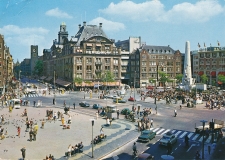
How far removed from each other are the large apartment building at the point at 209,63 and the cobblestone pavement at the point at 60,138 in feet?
246

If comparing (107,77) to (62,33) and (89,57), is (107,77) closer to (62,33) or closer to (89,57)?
(89,57)

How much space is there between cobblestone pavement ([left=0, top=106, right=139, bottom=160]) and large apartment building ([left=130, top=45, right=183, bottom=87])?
221 feet

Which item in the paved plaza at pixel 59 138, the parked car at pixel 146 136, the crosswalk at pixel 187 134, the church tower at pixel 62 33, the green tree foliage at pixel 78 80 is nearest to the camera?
the paved plaza at pixel 59 138

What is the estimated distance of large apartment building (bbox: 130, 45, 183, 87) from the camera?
10669 cm

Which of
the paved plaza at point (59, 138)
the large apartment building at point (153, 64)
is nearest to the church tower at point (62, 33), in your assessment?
the large apartment building at point (153, 64)

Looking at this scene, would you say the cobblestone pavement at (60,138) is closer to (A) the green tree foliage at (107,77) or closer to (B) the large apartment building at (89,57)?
(A) the green tree foliage at (107,77)

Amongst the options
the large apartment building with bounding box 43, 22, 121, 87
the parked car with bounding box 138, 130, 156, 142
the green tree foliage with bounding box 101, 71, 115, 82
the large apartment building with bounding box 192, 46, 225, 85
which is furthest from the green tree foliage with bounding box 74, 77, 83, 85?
the parked car with bounding box 138, 130, 156, 142

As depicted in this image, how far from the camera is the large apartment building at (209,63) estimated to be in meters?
104

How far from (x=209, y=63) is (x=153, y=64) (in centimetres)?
2112

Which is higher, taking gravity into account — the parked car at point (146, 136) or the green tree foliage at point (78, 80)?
the green tree foliage at point (78, 80)

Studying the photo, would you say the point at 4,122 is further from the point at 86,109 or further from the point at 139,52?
the point at 139,52

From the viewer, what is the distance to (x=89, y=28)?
99.2 m

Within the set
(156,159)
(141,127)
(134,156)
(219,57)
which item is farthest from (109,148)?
(219,57)

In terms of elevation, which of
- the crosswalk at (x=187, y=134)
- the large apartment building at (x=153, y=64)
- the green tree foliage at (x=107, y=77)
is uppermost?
the large apartment building at (x=153, y=64)
